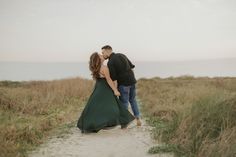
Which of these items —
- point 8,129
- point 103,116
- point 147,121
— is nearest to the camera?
point 8,129

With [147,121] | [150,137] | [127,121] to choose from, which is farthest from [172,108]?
[150,137]

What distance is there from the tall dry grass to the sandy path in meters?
0.45

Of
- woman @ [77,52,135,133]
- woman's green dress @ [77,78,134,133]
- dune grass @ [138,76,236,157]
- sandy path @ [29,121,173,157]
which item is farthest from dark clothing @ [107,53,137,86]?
dune grass @ [138,76,236,157]

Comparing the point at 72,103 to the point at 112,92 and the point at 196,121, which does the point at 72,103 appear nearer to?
the point at 112,92

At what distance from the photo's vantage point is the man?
1168 cm

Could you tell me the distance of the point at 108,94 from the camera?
1159 centimetres

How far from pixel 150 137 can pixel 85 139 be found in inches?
59.3

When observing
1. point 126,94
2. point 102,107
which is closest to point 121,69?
point 126,94

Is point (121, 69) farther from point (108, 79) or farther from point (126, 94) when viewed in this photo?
point (126, 94)

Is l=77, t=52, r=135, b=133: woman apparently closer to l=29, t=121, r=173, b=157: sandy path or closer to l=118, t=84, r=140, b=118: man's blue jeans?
l=29, t=121, r=173, b=157: sandy path

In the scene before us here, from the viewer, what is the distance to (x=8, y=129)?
10094 mm

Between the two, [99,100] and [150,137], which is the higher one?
[99,100]

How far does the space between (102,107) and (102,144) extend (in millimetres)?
1838

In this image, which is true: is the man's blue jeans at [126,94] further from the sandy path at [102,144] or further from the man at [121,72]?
the sandy path at [102,144]
